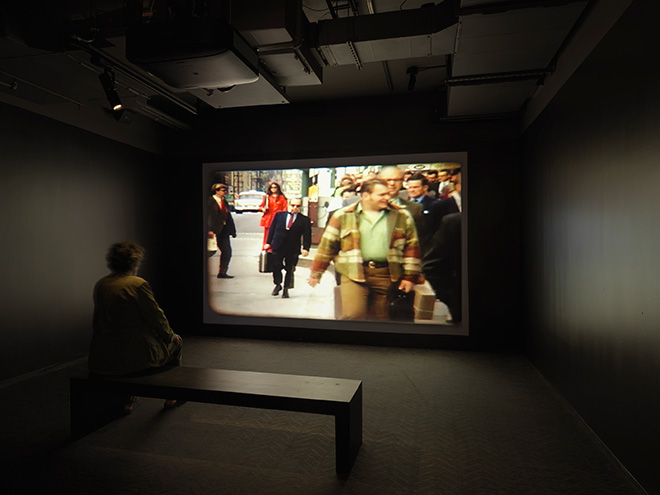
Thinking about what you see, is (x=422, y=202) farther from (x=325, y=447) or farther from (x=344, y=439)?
(x=344, y=439)

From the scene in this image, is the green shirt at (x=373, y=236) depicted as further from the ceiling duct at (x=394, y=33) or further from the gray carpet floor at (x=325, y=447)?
the ceiling duct at (x=394, y=33)

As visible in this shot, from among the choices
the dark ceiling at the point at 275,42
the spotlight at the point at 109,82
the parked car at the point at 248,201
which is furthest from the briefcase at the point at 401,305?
the spotlight at the point at 109,82

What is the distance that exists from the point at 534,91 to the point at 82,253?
17.4 feet

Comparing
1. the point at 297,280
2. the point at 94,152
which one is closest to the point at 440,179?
the point at 297,280

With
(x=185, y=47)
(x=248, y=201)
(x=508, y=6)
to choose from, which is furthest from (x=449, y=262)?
(x=185, y=47)

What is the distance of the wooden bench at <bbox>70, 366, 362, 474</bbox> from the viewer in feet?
8.11

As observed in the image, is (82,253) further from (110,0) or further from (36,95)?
(110,0)

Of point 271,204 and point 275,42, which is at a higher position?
point 275,42

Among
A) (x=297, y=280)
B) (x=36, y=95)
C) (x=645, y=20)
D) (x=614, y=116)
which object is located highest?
(x=36, y=95)

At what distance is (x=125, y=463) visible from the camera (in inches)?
101

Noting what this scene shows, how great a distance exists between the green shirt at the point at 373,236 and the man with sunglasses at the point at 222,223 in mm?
1911

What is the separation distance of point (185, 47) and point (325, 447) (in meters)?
2.62

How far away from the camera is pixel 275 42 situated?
307cm

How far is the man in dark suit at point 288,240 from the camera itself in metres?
5.73
